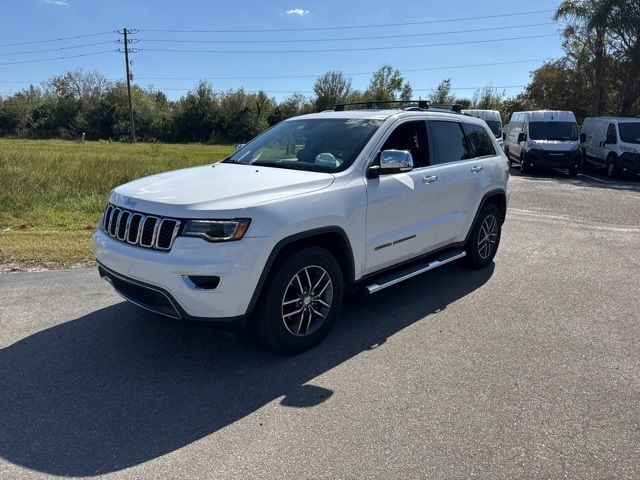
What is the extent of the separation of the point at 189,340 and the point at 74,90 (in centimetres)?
7781

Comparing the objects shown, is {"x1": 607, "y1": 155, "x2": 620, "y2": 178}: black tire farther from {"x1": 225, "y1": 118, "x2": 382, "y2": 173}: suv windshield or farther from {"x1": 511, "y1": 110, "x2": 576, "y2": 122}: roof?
{"x1": 225, "y1": 118, "x2": 382, "y2": 173}: suv windshield

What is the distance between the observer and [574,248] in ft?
24.8

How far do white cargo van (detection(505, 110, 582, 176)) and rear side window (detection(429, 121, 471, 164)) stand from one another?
14164mm

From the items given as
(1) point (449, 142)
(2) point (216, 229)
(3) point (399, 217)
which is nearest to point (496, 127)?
(1) point (449, 142)

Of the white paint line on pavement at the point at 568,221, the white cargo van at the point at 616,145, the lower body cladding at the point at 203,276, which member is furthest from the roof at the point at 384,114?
the white cargo van at the point at 616,145

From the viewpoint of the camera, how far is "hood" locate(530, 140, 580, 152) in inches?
715

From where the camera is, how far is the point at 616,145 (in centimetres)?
1775

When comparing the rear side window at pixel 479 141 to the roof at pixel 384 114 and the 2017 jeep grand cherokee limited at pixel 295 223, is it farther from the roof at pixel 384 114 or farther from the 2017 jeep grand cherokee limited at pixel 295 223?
the roof at pixel 384 114

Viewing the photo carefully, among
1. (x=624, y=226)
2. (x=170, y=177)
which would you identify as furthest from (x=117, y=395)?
(x=624, y=226)

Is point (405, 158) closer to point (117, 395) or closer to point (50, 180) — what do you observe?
point (117, 395)

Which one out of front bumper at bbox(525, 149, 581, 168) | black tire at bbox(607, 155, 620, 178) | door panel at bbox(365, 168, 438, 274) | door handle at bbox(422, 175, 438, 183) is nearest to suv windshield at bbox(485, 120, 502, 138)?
front bumper at bbox(525, 149, 581, 168)

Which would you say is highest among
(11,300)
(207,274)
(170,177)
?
A: (170,177)

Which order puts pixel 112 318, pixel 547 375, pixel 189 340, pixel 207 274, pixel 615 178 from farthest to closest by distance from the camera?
pixel 615 178 → pixel 112 318 → pixel 189 340 → pixel 547 375 → pixel 207 274

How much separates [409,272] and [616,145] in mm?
16568
